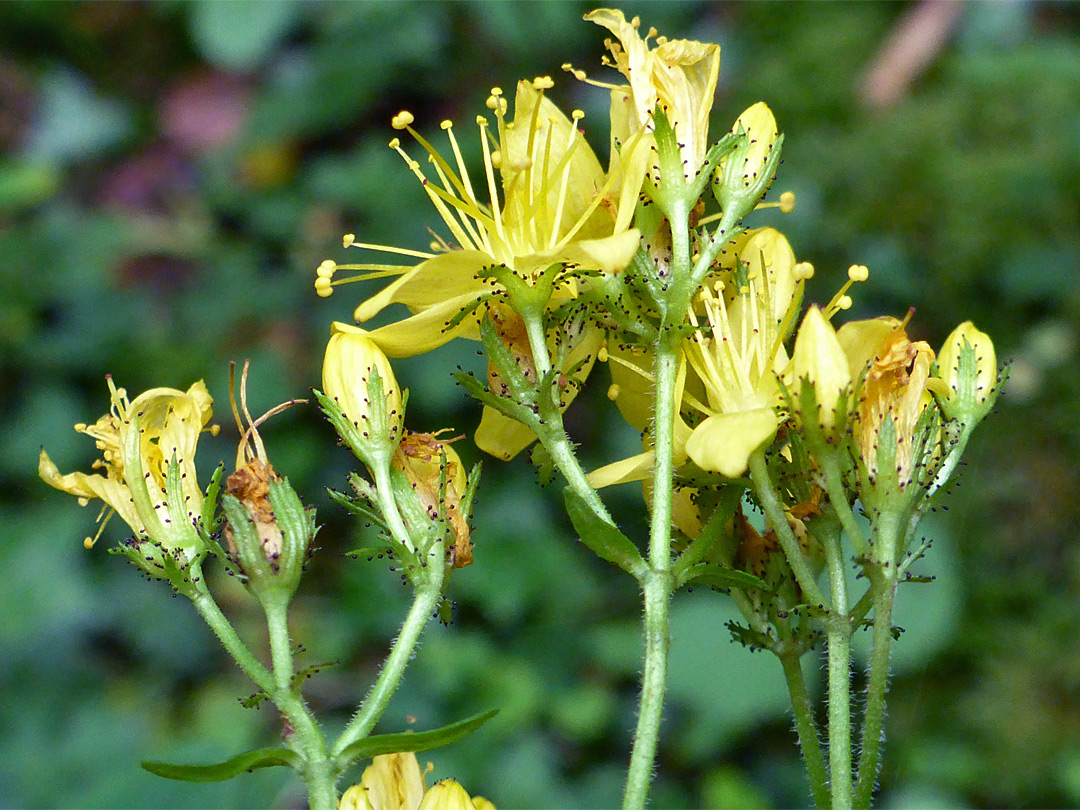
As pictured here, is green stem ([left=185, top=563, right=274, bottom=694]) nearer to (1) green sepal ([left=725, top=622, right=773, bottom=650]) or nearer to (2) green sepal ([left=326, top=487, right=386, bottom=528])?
(2) green sepal ([left=326, top=487, right=386, bottom=528])

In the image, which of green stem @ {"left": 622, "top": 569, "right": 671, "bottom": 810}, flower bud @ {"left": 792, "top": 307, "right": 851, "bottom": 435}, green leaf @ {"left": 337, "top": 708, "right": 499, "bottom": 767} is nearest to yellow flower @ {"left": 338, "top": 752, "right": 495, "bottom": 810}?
green leaf @ {"left": 337, "top": 708, "right": 499, "bottom": 767}

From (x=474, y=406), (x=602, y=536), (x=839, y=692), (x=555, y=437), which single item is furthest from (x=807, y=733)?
(x=474, y=406)

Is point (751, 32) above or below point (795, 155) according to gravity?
above

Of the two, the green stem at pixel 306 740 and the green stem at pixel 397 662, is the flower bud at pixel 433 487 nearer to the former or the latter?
the green stem at pixel 397 662

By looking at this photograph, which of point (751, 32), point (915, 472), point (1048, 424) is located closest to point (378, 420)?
point (915, 472)

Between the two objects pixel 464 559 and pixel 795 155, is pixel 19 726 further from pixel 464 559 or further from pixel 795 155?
pixel 795 155

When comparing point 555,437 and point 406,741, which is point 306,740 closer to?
point 406,741

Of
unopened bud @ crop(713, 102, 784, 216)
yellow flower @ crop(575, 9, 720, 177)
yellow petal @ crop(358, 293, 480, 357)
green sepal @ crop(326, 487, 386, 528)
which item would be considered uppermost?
yellow flower @ crop(575, 9, 720, 177)
